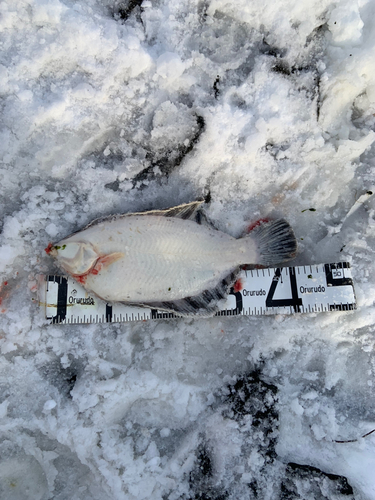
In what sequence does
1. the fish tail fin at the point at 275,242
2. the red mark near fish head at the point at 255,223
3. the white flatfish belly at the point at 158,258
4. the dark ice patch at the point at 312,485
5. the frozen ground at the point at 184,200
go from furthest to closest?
1. the red mark near fish head at the point at 255,223
2. the fish tail fin at the point at 275,242
3. the white flatfish belly at the point at 158,258
4. the frozen ground at the point at 184,200
5. the dark ice patch at the point at 312,485

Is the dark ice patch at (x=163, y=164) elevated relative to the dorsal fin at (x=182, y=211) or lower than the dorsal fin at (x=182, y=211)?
elevated

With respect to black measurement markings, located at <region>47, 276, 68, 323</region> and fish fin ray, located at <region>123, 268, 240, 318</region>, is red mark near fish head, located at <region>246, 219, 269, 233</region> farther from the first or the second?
black measurement markings, located at <region>47, 276, 68, 323</region>

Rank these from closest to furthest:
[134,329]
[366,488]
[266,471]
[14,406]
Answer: [366,488] < [266,471] < [14,406] < [134,329]

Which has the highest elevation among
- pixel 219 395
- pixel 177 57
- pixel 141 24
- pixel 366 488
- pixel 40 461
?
pixel 141 24

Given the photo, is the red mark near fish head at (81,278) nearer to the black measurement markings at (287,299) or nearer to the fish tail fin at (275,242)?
the fish tail fin at (275,242)

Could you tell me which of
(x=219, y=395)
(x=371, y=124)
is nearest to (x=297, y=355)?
(x=219, y=395)

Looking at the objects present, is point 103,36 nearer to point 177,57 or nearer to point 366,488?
point 177,57

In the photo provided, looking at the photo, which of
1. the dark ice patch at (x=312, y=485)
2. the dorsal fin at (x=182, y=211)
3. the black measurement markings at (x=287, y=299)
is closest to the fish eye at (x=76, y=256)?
the dorsal fin at (x=182, y=211)

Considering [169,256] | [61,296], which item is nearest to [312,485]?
[169,256]
